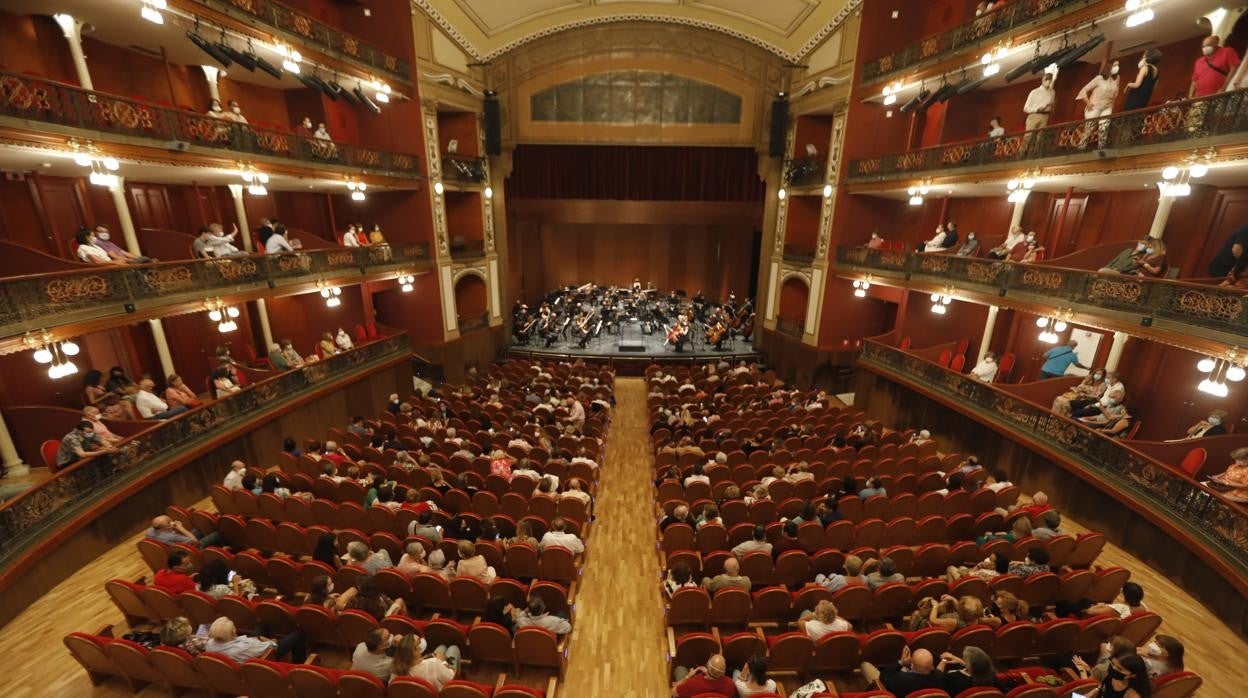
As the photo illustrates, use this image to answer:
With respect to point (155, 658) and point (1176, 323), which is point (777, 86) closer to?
point (1176, 323)

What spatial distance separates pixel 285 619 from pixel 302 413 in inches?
257

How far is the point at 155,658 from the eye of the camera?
416cm

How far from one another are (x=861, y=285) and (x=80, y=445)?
50.3 ft

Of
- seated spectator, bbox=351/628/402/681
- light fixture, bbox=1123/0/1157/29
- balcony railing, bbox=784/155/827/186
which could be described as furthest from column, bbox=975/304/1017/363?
seated spectator, bbox=351/628/402/681

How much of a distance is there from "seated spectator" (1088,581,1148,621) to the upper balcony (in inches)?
335

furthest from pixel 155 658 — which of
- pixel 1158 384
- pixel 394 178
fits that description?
pixel 1158 384

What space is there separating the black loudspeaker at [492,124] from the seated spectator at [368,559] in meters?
13.7

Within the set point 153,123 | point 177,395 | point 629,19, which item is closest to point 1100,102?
point 629,19

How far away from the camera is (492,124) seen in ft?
51.8

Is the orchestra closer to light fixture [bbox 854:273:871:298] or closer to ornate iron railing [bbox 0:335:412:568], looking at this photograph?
light fixture [bbox 854:273:871:298]

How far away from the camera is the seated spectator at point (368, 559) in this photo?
519cm

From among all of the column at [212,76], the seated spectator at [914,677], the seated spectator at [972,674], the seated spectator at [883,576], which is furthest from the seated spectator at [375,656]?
the column at [212,76]

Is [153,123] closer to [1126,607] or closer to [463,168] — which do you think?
[463,168]

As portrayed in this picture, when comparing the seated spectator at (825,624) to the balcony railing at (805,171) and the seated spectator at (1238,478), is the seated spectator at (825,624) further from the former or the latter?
the balcony railing at (805,171)
